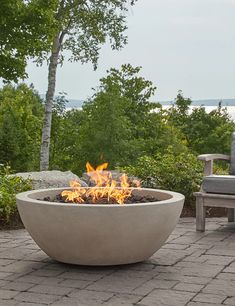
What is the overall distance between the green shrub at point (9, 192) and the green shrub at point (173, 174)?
5.58 feet

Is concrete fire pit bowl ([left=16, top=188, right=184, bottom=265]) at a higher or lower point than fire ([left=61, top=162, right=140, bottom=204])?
lower

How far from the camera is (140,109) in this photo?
24.9 meters

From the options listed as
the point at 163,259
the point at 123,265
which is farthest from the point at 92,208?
the point at 163,259

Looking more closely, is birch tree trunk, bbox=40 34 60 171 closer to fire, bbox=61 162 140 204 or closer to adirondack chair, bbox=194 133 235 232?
adirondack chair, bbox=194 133 235 232

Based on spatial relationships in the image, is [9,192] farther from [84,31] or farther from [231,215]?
[84,31]

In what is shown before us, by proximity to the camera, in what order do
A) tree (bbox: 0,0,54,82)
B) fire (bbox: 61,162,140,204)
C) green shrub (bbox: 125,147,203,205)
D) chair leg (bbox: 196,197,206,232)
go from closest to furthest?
fire (bbox: 61,162,140,204) < chair leg (bbox: 196,197,206,232) < green shrub (bbox: 125,147,203,205) < tree (bbox: 0,0,54,82)

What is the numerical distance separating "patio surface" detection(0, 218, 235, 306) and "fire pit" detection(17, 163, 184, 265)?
0.14 metres

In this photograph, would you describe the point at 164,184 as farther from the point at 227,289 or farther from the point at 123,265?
the point at 227,289

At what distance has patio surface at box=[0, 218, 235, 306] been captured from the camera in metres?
3.93

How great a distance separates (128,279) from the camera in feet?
14.5

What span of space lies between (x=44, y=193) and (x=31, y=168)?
52.1 ft

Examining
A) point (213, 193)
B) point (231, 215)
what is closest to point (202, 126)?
point (231, 215)

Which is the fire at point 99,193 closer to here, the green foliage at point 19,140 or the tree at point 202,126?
the green foliage at point 19,140

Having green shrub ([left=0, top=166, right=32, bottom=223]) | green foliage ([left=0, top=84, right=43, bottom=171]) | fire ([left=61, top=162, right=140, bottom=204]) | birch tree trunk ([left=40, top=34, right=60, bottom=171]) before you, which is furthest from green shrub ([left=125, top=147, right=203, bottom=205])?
birch tree trunk ([left=40, top=34, right=60, bottom=171])
